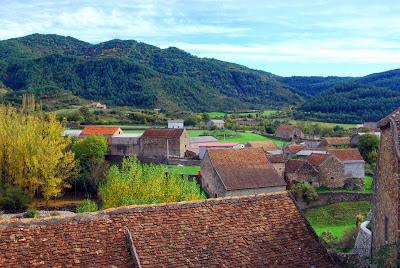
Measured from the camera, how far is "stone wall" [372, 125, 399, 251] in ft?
36.4

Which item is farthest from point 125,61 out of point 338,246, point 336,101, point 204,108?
point 338,246

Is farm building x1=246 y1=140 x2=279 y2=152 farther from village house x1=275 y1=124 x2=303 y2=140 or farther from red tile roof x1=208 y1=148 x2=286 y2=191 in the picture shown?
village house x1=275 y1=124 x2=303 y2=140

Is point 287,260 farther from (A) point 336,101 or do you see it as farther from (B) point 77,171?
(A) point 336,101

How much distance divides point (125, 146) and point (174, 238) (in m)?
51.4

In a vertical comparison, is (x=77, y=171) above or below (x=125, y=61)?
below

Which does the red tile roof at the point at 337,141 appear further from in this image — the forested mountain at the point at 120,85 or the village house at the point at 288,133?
the forested mountain at the point at 120,85

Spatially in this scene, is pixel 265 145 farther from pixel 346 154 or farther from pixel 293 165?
pixel 293 165

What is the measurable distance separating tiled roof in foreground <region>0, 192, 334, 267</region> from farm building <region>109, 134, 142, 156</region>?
163 feet

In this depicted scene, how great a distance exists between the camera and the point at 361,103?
129 m

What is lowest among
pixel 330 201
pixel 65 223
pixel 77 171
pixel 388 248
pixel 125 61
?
pixel 330 201

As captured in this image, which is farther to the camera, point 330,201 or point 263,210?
point 330,201

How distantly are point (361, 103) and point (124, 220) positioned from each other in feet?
418

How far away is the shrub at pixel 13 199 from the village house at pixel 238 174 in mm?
16381

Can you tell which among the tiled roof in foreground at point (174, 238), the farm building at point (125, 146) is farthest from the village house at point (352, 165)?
the tiled roof in foreground at point (174, 238)
